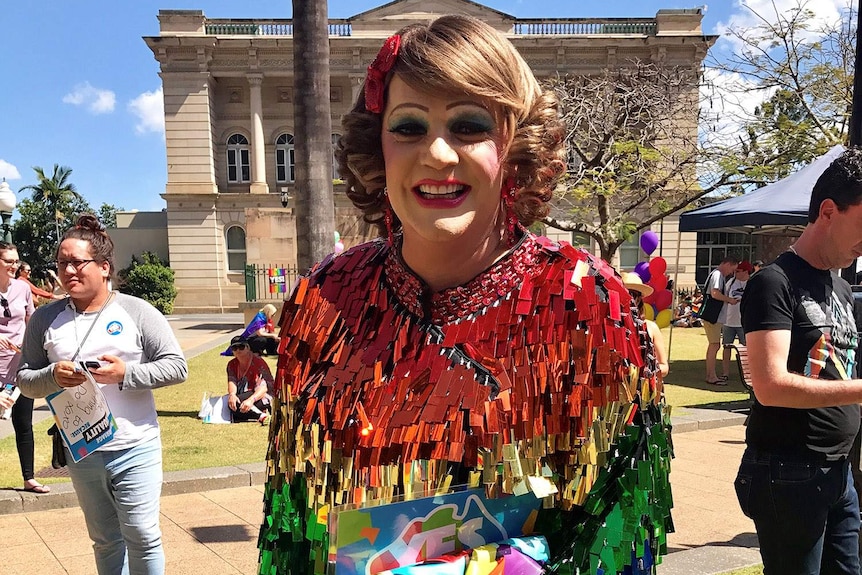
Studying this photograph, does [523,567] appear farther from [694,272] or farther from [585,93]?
[694,272]

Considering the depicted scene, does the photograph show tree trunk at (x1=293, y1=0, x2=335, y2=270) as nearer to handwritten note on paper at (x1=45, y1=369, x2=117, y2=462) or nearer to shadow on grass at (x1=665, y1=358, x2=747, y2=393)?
handwritten note on paper at (x1=45, y1=369, x2=117, y2=462)

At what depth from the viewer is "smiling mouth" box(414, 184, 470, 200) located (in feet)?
4.58

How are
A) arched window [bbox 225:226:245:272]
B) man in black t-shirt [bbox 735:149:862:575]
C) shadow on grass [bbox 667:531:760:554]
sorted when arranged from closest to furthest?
man in black t-shirt [bbox 735:149:862:575], shadow on grass [bbox 667:531:760:554], arched window [bbox 225:226:245:272]

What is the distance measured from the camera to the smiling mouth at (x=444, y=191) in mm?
1396

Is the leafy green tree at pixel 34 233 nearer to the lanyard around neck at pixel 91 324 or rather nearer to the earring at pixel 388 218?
the lanyard around neck at pixel 91 324

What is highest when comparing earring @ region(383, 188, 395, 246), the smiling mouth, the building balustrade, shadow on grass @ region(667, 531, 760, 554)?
the building balustrade

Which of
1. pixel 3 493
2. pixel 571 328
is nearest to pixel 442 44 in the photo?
pixel 571 328

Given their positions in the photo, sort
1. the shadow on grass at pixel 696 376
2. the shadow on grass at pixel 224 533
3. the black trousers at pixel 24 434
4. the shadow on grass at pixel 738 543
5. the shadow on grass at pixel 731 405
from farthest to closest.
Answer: the shadow on grass at pixel 696 376 < the shadow on grass at pixel 731 405 < the black trousers at pixel 24 434 < the shadow on grass at pixel 224 533 < the shadow on grass at pixel 738 543

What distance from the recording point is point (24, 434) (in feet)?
16.4

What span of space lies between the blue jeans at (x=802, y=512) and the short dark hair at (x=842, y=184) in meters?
0.88

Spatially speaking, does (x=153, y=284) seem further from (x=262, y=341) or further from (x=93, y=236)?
(x=93, y=236)

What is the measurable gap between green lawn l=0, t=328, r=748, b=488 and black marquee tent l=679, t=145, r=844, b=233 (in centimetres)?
241

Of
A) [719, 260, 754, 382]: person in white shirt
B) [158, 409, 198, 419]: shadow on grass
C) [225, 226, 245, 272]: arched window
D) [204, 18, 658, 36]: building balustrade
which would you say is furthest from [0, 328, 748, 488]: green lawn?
[204, 18, 658, 36]: building balustrade

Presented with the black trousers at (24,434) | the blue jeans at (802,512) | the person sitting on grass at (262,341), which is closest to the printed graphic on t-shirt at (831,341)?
the blue jeans at (802,512)
